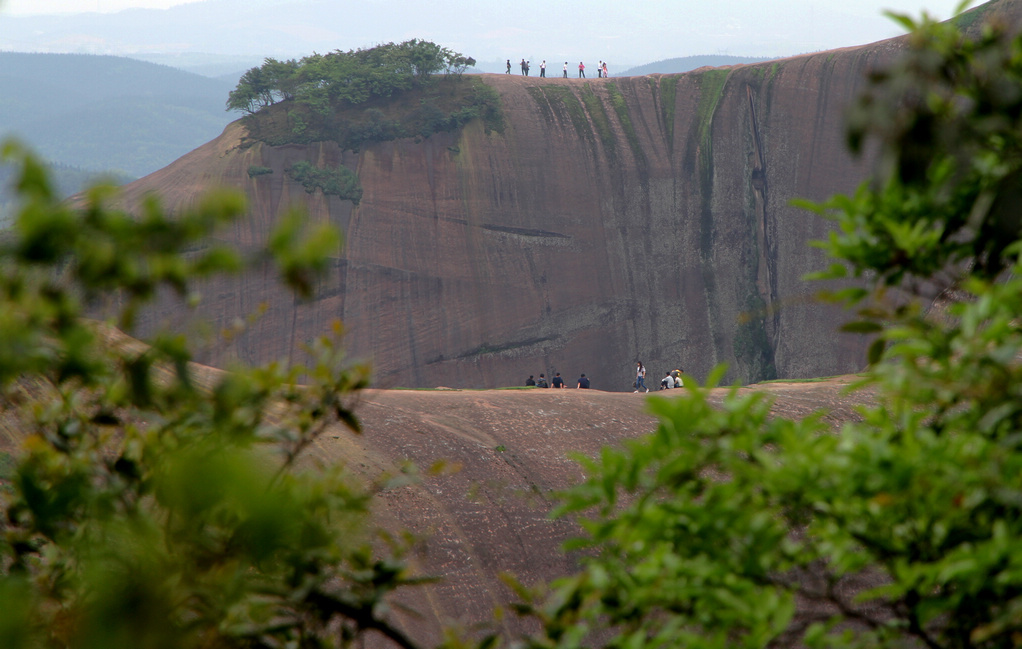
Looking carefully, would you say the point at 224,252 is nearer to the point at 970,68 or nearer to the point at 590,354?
the point at 970,68

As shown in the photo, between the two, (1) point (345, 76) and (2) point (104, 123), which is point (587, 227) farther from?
(2) point (104, 123)

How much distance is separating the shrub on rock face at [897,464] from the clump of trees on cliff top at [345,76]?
124 feet

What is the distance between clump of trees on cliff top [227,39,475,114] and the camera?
127 ft

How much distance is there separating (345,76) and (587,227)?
13.9 m

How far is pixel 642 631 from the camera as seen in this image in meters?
2.96

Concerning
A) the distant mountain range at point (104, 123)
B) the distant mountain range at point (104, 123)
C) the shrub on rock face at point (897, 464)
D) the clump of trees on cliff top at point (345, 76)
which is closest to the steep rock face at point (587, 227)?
the clump of trees on cliff top at point (345, 76)

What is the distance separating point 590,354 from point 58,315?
37.1 meters

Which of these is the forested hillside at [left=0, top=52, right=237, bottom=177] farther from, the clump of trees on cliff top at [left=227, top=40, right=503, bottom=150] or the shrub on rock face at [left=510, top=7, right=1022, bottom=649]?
the shrub on rock face at [left=510, top=7, right=1022, bottom=649]

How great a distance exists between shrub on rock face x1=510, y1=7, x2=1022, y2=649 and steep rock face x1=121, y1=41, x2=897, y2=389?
107ft

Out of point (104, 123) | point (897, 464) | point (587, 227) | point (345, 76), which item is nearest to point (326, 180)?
point (345, 76)

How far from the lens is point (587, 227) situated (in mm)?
39625

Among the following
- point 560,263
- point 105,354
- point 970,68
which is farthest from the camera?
point 560,263

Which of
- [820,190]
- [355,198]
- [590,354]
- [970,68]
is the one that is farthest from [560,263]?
[970,68]

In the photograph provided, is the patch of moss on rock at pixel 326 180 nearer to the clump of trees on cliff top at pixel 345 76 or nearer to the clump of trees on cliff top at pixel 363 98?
the clump of trees on cliff top at pixel 363 98
